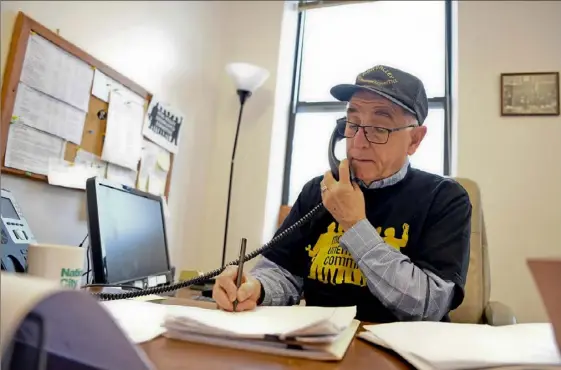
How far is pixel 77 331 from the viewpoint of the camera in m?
0.32

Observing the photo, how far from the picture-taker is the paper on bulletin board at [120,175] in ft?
5.52

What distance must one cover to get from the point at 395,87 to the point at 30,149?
1103mm

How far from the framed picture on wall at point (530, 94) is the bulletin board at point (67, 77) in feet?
5.96

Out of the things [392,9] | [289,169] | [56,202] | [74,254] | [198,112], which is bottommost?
[74,254]

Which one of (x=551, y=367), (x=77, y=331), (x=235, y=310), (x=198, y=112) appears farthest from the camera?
(x=198, y=112)

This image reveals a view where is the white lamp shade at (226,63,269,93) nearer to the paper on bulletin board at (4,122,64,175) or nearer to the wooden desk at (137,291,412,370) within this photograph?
the paper on bulletin board at (4,122,64,175)

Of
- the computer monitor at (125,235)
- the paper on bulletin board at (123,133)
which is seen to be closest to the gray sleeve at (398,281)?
the computer monitor at (125,235)

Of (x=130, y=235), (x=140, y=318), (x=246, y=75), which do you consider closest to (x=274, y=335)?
(x=140, y=318)

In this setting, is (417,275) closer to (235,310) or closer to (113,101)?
(235,310)

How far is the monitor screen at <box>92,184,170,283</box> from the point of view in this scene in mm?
1120

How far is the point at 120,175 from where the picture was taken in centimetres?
175

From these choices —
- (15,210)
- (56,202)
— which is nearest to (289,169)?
(56,202)

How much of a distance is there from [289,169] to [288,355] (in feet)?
7.67

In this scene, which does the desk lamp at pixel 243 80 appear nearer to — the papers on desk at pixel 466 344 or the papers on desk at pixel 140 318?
the papers on desk at pixel 140 318
